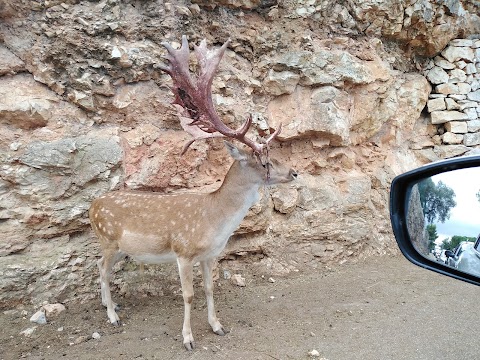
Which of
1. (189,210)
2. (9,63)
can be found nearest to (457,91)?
(189,210)

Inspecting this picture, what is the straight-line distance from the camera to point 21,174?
4.43 m

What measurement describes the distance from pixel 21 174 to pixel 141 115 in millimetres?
1486

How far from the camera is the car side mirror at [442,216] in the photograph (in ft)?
5.97

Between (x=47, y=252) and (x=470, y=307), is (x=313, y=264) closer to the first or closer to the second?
→ (x=470, y=307)

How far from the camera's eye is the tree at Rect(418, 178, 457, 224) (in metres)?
1.94

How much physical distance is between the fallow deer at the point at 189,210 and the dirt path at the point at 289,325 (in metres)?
0.28

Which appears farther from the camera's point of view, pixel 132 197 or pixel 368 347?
pixel 132 197

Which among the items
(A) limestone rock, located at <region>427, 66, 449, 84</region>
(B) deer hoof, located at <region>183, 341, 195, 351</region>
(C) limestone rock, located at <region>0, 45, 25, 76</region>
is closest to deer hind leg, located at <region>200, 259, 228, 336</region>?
(B) deer hoof, located at <region>183, 341, 195, 351</region>

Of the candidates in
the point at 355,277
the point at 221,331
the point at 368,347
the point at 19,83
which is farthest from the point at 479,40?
the point at 19,83

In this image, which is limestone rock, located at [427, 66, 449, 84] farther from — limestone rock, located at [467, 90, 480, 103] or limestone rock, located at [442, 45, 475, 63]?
limestone rock, located at [467, 90, 480, 103]

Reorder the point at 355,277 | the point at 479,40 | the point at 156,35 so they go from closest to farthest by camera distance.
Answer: the point at 156,35 → the point at 355,277 → the point at 479,40

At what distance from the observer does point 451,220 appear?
1866mm

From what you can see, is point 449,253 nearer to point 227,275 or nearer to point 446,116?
point 227,275

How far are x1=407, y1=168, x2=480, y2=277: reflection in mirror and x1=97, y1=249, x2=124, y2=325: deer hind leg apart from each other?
126 inches
